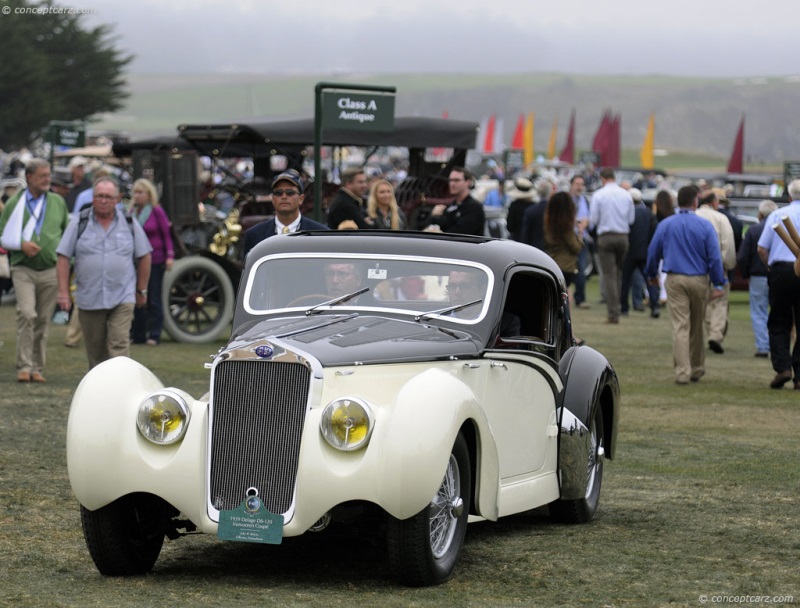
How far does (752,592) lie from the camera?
19.8 feet

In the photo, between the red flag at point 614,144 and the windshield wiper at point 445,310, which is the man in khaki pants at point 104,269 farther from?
the red flag at point 614,144

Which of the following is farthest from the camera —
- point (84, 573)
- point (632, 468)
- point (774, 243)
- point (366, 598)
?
point (774, 243)

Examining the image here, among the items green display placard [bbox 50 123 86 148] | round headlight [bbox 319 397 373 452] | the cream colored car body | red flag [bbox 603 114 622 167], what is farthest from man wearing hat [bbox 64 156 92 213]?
red flag [bbox 603 114 622 167]

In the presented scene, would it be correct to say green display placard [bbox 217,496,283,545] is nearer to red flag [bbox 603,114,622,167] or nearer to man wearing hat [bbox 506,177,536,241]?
man wearing hat [bbox 506,177,536,241]

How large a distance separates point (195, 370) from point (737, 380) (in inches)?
216

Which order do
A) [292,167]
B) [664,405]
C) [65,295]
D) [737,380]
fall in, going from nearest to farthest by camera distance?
[65,295] → [664,405] → [737,380] → [292,167]

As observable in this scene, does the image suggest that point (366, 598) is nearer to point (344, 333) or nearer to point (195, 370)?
point (344, 333)

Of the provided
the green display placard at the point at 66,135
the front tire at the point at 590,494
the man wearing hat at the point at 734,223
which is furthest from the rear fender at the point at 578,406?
the green display placard at the point at 66,135

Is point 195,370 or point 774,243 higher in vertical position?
point 774,243

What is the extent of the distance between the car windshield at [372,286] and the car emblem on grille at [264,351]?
1000mm

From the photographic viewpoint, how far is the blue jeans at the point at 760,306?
1691cm

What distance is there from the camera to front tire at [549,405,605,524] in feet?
25.5

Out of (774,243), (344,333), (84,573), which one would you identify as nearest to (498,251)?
(344,333)

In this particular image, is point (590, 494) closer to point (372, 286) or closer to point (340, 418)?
point (372, 286)
